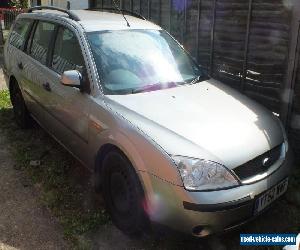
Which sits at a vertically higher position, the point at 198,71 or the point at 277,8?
the point at 277,8

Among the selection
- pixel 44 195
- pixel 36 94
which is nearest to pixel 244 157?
pixel 44 195

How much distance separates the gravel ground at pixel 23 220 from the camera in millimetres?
3527

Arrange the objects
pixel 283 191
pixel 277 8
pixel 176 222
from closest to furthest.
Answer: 1. pixel 176 222
2. pixel 283 191
3. pixel 277 8

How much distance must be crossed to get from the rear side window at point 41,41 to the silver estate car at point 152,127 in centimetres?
3

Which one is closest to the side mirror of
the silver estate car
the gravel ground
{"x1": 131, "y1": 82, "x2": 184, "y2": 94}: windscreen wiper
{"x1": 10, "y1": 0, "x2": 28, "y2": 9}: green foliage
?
the silver estate car

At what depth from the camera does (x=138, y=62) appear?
410 cm

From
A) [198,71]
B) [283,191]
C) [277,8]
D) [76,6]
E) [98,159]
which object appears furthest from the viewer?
[76,6]

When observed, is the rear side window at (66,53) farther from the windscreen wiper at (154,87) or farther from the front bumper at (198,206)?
the front bumper at (198,206)

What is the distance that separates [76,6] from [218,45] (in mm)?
8344

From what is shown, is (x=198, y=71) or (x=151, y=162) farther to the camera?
(x=198, y=71)

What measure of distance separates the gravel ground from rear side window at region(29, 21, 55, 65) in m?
1.52

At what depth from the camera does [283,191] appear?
356 cm

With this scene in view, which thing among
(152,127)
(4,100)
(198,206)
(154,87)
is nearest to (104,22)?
(154,87)

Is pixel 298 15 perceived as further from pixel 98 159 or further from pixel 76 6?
pixel 76 6
